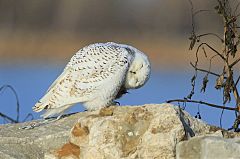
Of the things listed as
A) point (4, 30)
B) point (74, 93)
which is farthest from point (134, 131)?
point (4, 30)

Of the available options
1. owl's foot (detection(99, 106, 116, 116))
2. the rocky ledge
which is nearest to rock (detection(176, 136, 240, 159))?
the rocky ledge

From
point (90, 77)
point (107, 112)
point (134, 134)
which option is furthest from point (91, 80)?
point (134, 134)

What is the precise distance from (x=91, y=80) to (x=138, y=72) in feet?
0.84

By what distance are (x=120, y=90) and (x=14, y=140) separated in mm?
776

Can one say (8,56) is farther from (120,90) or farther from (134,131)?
(134,131)

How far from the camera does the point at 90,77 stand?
15.6ft

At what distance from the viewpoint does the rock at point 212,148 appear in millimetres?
3619

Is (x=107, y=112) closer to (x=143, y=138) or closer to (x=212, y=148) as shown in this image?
(x=143, y=138)

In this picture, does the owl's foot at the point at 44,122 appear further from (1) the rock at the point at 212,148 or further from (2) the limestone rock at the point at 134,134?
(1) the rock at the point at 212,148

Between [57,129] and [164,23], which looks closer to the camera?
[57,129]

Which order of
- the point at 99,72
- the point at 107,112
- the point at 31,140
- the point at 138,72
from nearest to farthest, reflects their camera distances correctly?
the point at 107,112 < the point at 31,140 < the point at 99,72 < the point at 138,72

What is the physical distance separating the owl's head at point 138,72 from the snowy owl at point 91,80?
30 mm

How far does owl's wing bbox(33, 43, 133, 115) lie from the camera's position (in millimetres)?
4730

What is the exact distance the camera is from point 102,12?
17.3 metres
